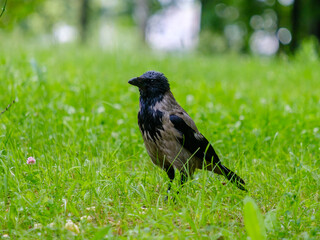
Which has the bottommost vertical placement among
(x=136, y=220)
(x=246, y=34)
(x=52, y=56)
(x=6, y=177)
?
(x=136, y=220)

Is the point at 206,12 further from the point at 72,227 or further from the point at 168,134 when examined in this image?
the point at 72,227

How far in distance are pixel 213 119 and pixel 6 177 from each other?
2.80 meters

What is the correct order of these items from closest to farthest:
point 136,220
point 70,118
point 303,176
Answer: point 136,220 < point 303,176 < point 70,118

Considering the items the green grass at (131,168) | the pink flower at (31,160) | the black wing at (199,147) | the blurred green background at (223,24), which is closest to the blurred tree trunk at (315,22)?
the blurred green background at (223,24)

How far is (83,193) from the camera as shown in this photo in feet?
8.52

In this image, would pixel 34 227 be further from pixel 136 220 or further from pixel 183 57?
pixel 183 57

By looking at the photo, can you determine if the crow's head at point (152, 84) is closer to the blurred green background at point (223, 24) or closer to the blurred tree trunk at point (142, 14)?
the blurred green background at point (223, 24)

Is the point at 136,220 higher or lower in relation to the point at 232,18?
lower

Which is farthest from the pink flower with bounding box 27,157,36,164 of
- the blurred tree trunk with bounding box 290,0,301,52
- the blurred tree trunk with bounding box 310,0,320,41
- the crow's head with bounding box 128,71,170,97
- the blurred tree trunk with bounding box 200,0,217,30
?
the blurred tree trunk with bounding box 200,0,217,30

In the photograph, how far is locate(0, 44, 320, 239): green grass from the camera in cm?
233

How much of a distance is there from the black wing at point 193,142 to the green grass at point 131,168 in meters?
0.12

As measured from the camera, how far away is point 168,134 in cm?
284

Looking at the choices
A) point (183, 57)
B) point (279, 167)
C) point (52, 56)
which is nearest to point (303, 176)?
point (279, 167)

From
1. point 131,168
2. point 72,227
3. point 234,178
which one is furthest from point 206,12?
point 72,227
